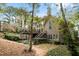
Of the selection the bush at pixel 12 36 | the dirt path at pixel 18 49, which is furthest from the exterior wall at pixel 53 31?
the bush at pixel 12 36

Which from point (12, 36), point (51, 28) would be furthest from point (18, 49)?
point (51, 28)

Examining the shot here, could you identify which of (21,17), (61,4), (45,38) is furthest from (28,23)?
(61,4)

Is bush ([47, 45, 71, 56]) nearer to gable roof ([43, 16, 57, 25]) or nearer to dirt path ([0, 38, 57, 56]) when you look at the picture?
dirt path ([0, 38, 57, 56])

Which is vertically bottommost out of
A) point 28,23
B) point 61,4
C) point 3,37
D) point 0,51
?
point 0,51

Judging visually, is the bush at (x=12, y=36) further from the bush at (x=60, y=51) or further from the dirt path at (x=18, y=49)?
the bush at (x=60, y=51)

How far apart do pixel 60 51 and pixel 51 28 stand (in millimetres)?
297

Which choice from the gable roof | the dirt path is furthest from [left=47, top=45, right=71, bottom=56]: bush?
the gable roof

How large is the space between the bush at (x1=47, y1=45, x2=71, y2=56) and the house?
0.12m

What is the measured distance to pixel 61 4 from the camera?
2580mm

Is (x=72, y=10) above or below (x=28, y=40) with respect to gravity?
above

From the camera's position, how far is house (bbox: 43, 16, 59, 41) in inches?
100

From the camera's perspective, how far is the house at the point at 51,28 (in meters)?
2.55

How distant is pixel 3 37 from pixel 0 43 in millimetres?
80

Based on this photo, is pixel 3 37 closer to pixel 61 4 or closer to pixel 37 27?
pixel 37 27
